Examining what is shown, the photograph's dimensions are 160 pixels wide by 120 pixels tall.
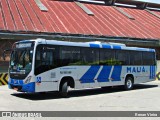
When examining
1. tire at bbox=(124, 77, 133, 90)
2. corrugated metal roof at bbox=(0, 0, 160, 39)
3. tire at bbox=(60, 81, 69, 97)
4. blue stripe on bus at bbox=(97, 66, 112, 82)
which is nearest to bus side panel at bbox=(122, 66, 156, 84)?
tire at bbox=(124, 77, 133, 90)

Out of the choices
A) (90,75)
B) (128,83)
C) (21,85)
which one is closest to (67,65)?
(90,75)

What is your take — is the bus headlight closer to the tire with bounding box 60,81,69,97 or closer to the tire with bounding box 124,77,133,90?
the tire with bounding box 60,81,69,97

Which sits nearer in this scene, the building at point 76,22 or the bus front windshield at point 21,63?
A: the bus front windshield at point 21,63

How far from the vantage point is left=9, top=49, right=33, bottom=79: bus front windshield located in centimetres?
1353

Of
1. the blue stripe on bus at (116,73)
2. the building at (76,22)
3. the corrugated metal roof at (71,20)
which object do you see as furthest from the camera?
the corrugated metal roof at (71,20)

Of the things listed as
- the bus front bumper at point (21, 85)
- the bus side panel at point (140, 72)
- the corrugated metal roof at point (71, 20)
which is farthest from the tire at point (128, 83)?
the corrugated metal roof at point (71, 20)

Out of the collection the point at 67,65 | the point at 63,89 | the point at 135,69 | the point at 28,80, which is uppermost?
the point at 67,65

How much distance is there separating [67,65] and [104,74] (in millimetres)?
3083

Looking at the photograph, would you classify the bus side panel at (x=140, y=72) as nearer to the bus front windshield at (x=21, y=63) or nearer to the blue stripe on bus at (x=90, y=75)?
the blue stripe on bus at (x=90, y=75)

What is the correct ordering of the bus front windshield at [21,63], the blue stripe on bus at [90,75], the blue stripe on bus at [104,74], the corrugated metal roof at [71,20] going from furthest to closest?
the corrugated metal roof at [71,20], the blue stripe on bus at [104,74], the blue stripe on bus at [90,75], the bus front windshield at [21,63]

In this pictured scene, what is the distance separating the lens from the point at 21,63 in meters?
13.9

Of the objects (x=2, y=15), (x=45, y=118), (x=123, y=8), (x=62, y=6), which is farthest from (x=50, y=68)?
(x=123, y=8)

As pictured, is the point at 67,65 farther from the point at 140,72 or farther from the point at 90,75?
the point at 140,72

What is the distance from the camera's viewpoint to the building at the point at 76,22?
78.6 ft
